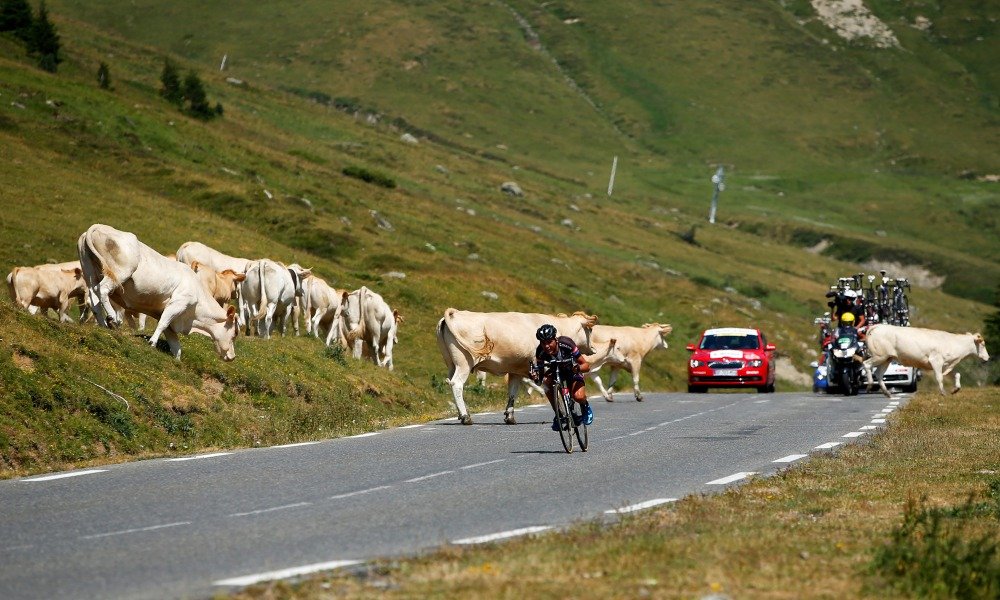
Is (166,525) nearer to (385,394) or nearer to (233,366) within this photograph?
(233,366)

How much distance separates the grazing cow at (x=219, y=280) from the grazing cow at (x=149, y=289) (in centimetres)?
413

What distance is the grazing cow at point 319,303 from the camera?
36969mm

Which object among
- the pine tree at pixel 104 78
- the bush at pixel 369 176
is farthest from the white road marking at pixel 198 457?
the bush at pixel 369 176

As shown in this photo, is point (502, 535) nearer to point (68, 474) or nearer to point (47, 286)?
point (68, 474)

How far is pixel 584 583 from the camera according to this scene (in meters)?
8.95

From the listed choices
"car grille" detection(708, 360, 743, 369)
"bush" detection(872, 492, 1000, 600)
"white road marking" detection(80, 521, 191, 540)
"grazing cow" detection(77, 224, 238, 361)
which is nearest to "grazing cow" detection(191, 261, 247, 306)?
"grazing cow" detection(77, 224, 238, 361)

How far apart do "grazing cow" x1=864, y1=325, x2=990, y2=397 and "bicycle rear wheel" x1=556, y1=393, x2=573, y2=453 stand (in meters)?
20.6

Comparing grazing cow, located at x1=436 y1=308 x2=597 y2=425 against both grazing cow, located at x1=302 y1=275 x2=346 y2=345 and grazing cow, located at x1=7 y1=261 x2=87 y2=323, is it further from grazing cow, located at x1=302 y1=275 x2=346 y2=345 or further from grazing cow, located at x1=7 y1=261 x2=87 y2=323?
grazing cow, located at x1=302 y1=275 x2=346 y2=345

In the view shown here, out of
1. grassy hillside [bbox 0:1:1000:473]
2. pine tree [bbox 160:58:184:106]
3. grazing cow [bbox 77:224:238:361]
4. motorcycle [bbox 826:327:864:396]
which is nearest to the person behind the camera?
grazing cow [bbox 77:224:238:361]

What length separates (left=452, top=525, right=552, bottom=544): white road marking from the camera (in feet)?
35.7

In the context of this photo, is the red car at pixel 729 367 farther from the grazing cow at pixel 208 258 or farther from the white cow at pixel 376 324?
the grazing cow at pixel 208 258

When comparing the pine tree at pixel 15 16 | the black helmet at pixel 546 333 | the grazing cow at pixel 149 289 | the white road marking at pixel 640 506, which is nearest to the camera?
the white road marking at pixel 640 506

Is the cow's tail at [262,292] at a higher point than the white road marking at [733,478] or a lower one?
higher

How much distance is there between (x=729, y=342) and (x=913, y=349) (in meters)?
6.62
